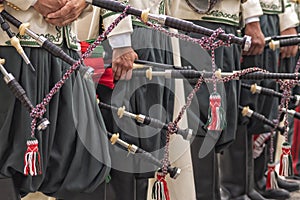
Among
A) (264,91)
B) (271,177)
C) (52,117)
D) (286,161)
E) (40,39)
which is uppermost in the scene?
(40,39)

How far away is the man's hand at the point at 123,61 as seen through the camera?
2.59m

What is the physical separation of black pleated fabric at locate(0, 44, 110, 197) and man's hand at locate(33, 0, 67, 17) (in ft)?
0.38

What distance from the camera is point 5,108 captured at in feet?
6.69

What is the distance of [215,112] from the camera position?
234cm

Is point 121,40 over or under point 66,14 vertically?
under

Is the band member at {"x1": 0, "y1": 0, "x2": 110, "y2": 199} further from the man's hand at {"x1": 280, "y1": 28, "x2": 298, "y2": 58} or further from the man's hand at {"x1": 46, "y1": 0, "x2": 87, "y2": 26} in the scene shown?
the man's hand at {"x1": 280, "y1": 28, "x2": 298, "y2": 58}

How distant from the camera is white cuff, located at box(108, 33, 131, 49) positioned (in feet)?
8.42

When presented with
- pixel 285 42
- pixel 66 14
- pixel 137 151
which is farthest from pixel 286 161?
pixel 66 14

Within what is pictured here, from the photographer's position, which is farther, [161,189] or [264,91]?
[264,91]

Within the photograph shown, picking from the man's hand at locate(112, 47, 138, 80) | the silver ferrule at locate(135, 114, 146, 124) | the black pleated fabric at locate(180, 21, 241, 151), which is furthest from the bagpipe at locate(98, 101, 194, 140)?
the black pleated fabric at locate(180, 21, 241, 151)

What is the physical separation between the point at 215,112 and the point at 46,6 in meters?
0.66

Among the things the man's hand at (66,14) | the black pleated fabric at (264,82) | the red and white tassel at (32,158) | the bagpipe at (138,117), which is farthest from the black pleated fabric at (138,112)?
the black pleated fabric at (264,82)

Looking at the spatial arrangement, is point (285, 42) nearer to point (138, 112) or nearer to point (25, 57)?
point (138, 112)

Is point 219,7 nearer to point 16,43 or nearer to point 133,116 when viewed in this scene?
point 133,116
